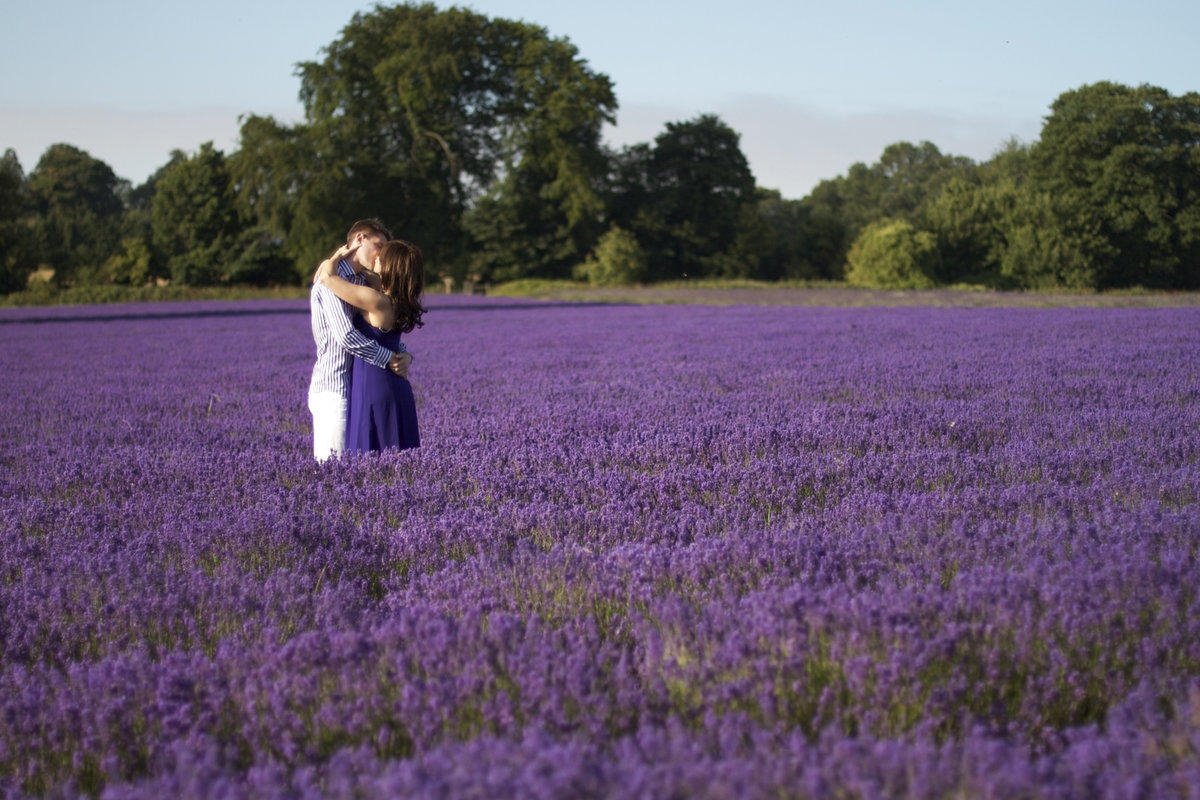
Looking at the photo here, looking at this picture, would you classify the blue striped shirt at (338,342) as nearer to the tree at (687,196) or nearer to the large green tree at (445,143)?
the large green tree at (445,143)

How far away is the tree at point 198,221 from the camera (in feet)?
179

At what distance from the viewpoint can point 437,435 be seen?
6137 millimetres

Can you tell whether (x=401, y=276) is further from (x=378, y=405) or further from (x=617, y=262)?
(x=617, y=262)

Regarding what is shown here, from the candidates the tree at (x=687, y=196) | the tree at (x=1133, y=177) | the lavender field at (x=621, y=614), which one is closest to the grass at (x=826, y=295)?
the tree at (x=687, y=196)

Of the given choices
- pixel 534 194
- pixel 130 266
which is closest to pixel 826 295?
pixel 534 194

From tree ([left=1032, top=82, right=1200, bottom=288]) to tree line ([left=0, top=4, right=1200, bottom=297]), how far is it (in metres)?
0.10

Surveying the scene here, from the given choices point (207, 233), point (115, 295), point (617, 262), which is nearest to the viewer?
point (115, 295)

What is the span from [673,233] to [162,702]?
175ft

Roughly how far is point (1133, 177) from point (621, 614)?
152ft

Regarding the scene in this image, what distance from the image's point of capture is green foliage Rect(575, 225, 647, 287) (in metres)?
49.0

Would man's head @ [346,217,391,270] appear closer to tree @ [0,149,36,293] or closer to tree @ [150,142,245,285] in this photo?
tree @ [0,149,36,293]

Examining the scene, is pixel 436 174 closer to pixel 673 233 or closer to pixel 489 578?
pixel 673 233

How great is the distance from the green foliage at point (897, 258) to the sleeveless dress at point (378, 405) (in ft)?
143

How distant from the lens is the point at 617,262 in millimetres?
49094
